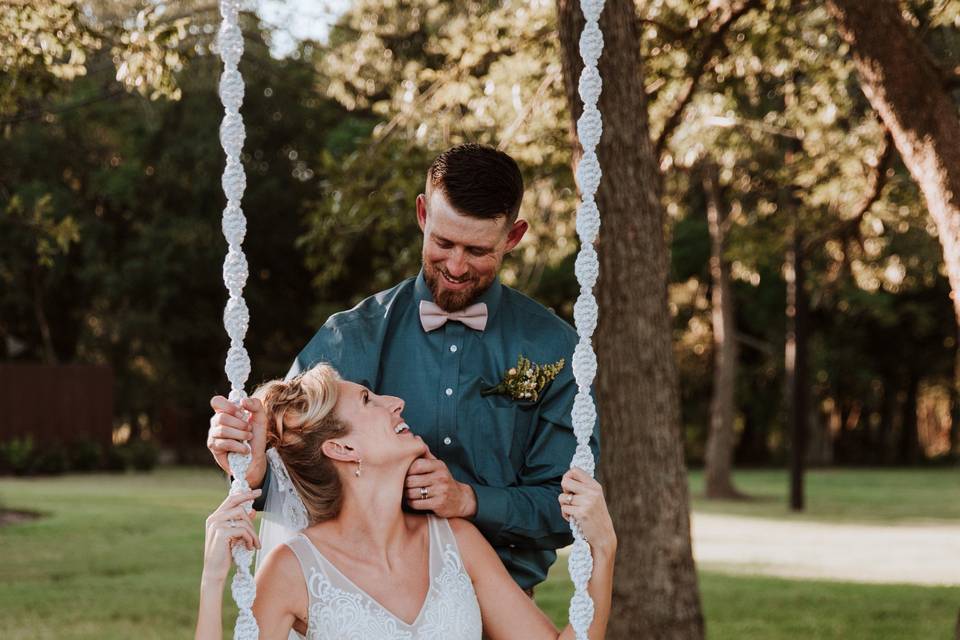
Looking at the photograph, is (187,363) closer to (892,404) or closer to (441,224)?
(892,404)

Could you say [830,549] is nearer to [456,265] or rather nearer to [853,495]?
[853,495]

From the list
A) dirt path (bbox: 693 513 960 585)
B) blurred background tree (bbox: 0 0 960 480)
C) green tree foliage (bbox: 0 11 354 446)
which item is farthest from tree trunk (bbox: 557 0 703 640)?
green tree foliage (bbox: 0 11 354 446)

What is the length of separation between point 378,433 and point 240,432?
0.42 metres

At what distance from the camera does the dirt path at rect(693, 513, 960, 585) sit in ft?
40.5

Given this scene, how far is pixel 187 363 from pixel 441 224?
1157 inches

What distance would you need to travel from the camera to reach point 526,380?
138 inches

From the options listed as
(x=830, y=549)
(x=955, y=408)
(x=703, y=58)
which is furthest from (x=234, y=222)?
(x=955, y=408)

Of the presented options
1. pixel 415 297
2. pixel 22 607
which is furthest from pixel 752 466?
pixel 415 297

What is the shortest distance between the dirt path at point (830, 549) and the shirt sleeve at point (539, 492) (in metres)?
8.97

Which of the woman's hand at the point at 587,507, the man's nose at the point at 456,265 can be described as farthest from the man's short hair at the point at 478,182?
the woman's hand at the point at 587,507

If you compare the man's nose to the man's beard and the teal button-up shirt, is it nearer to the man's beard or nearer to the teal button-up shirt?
the man's beard

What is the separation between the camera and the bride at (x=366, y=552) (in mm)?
3086

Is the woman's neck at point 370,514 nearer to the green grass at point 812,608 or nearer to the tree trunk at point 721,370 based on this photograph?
the green grass at point 812,608

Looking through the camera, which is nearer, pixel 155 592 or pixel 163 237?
pixel 155 592
